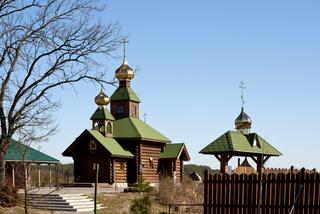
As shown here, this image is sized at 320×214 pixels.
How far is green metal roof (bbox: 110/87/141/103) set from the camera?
42.7 meters

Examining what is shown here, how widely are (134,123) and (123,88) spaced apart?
3841mm

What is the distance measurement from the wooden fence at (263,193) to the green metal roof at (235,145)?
12672 mm

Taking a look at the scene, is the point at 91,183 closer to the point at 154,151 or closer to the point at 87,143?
the point at 87,143

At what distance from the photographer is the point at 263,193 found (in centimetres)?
1462

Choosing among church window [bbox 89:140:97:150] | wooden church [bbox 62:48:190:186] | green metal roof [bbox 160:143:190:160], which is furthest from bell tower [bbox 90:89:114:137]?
green metal roof [bbox 160:143:190:160]

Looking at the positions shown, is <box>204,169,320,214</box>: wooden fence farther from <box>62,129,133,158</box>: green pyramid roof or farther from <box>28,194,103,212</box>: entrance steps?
<box>62,129,133,158</box>: green pyramid roof

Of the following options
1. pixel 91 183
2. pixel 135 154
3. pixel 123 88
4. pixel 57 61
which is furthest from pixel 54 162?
pixel 57 61

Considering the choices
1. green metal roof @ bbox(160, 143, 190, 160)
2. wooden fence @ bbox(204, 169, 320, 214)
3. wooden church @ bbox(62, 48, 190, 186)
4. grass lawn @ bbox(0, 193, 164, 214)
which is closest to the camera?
wooden fence @ bbox(204, 169, 320, 214)

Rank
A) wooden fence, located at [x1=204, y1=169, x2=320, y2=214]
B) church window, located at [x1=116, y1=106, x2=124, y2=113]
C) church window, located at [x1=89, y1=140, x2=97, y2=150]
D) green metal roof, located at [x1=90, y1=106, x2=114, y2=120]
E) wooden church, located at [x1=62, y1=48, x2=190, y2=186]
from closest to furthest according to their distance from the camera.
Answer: wooden fence, located at [x1=204, y1=169, x2=320, y2=214]
wooden church, located at [x1=62, y1=48, x2=190, y2=186]
church window, located at [x1=89, y1=140, x2=97, y2=150]
green metal roof, located at [x1=90, y1=106, x2=114, y2=120]
church window, located at [x1=116, y1=106, x2=124, y2=113]

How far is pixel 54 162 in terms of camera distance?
3566cm

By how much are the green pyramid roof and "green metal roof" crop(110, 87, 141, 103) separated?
186 inches

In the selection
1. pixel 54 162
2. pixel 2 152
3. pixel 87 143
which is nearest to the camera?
pixel 2 152

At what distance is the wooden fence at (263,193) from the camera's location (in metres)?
13.8

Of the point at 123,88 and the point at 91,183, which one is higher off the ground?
the point at 123,88
